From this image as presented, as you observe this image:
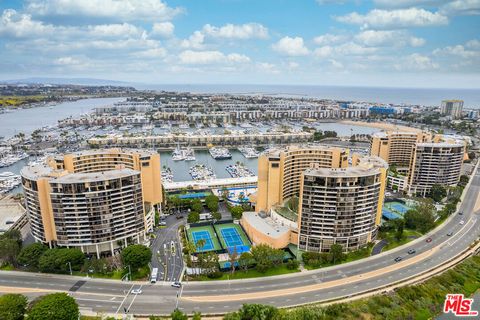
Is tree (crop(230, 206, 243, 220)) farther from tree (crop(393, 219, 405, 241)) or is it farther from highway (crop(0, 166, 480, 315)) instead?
tree (crop(393, 219, 405, 241))

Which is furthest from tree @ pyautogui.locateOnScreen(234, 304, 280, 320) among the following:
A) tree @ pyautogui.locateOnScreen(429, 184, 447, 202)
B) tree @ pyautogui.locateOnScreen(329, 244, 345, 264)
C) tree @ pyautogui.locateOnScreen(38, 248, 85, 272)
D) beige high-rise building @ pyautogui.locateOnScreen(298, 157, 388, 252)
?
tree @ pyautogui.locateOnScreen(429, 184, 447, 202)

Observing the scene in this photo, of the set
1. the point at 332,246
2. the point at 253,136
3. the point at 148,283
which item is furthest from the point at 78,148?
the point at 332,246

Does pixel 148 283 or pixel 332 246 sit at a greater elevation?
pixel 332 246

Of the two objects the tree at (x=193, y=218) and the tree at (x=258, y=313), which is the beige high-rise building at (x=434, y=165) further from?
the tree at (x=258, y=313)

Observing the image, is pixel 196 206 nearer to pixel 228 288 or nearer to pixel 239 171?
pixel 228 288

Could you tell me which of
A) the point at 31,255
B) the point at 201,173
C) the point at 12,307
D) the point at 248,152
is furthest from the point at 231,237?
the point at 248,152

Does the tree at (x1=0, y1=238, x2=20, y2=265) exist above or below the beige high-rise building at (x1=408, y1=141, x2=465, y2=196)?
below

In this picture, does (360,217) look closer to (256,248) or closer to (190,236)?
(256,248)
